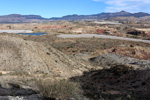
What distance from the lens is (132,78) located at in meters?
14.4

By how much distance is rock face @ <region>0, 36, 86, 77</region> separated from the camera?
50.6 ft

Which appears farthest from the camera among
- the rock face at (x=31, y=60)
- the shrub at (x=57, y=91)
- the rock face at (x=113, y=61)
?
the rock face at (x=113, y=61)

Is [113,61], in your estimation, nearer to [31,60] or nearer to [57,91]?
[31,60]

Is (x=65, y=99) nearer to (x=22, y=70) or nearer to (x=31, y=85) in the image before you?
(x=31, y=85)

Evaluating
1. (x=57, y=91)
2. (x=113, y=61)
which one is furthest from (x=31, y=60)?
(x=113, y=61)

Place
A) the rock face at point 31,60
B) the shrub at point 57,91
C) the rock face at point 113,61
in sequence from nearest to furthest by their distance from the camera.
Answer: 1. the shrub at point 57,91
2. the rock face at point 31,60
3. the rock face at point 113,61

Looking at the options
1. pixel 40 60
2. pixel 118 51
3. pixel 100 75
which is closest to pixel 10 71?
pixel 40 60

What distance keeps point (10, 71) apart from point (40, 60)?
3780mm

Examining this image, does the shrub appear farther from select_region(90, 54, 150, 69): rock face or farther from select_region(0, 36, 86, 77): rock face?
select_region(90, 54, 150, 69): rock face

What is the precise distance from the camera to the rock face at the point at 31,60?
1543 cm

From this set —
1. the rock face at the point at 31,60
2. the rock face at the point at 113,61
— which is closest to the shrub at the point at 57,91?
the rock face at the point at 31,60

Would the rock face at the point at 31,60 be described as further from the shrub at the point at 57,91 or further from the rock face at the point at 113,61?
the shrub at the point at 57,91

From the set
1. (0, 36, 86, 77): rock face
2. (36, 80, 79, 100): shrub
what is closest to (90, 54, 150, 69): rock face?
(0, 36, 86, 77): rock face

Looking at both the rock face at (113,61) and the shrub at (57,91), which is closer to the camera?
the shrub at (57,91)
